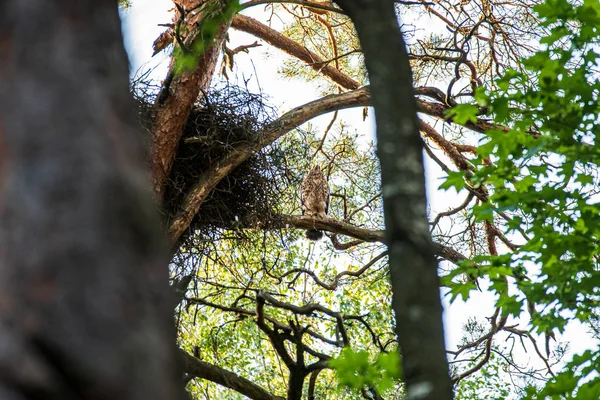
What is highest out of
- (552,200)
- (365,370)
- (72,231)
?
(552,200)

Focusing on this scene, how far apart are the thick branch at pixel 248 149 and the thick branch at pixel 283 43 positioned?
1215mm

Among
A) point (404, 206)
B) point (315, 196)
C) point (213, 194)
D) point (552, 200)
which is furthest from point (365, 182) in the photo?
point (404, 206)

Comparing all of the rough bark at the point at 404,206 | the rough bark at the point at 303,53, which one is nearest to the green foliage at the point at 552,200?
the rough bark at the point at 404,206

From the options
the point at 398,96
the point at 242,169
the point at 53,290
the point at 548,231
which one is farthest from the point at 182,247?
the point at 53,290

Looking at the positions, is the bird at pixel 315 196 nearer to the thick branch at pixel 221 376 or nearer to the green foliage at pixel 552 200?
the thick branch at pixel 221 376

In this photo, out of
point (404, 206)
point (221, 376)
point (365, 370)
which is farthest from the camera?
point (221, 376)

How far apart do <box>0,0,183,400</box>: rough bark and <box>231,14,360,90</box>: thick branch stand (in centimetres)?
541

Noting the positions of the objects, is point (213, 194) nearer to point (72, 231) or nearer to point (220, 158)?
point (220, 158)

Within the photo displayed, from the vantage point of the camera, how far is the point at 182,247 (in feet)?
16.7

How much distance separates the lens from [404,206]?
3.79 ft

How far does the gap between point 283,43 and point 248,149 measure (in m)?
2.27

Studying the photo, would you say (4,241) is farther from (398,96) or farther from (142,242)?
(398,96)

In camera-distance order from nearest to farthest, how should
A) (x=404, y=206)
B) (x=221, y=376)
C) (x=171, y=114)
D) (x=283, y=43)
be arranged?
(x=404, y=206) → (x=171, y=114) → (x=221, y=376) → (x=283, y=43)

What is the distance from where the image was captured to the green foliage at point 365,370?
2.18 metres
